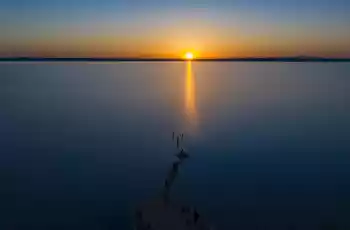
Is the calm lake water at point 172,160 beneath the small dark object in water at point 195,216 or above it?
above

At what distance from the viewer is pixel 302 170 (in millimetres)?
9914

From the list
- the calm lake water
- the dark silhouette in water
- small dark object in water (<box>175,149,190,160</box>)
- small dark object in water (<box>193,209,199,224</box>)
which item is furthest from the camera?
small dark object in water (<box>175,149,190,160</box>)

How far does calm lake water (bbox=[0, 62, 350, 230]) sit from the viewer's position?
24.7 feet

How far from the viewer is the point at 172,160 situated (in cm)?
1027

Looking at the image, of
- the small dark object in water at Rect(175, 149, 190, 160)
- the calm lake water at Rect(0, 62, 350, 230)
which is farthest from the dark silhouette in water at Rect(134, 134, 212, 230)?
the small dark object in water at Rect(175, 149, 190, 160)

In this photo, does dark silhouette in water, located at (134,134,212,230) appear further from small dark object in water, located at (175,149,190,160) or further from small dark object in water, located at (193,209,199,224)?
small dark object in water, located at (175,149,190,160)

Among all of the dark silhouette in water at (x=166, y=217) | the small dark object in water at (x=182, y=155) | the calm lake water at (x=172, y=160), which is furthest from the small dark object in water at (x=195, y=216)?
the small dark object in water at (x=182, y=155)

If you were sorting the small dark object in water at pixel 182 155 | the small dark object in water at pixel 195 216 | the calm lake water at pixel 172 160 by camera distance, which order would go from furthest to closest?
1. the small dark object in water at pixel 182 155
2. the calm lake water at pixel 172 160
3. the small dark object in water at pixel 195 216

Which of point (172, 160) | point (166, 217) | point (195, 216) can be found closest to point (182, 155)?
point (172, 160)

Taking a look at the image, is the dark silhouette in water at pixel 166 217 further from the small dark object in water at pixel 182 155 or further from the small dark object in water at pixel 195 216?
the small dark object in water at pixel 182 155

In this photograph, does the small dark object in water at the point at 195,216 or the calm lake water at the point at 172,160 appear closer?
the small dark object in water at the point at 195,216

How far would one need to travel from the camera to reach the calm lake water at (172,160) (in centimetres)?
754

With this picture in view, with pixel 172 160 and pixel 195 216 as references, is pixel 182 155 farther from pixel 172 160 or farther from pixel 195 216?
pixel 195 216

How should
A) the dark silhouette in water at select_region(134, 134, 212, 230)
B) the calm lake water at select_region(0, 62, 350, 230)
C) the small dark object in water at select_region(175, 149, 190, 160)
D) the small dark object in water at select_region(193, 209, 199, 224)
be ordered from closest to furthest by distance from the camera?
the dark silhouette in water at select_region(134, 134, 212, 230) < the small dark object in water at select_region(193, 209, 199, 224) < the calm lake water at select_region(0, 62, 350, 230) < the small dark object in water at select_region(175, 149, 190, 160)
